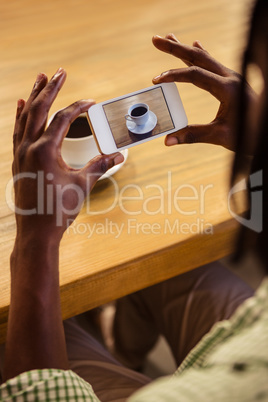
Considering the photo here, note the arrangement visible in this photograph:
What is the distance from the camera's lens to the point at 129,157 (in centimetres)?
80

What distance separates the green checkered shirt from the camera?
0.41m

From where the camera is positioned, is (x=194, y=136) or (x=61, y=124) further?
(x=194, y=136)

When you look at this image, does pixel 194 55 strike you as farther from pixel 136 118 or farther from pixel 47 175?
pixel 47 175

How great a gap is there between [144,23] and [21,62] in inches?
11.3

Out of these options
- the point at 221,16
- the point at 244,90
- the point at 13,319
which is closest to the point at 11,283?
the point at 13,319

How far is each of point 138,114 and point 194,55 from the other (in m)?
0.17

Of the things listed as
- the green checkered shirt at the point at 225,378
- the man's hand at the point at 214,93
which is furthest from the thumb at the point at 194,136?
the green checkered shirt at the point at 225,378

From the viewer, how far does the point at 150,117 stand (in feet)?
2.35

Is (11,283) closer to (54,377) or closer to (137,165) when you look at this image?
(54,377)

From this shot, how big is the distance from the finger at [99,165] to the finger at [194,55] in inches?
9.5

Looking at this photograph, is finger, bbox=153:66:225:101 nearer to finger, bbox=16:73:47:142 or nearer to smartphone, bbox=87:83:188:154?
smartphone, bbox=87:83:188:154

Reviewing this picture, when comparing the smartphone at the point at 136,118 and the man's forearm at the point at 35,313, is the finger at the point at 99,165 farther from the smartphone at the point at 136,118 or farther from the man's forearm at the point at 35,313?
the man's forearm at the point at 35,313

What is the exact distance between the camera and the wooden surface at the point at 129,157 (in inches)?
27.7

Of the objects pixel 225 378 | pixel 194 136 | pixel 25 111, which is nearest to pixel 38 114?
pixel 25 111
